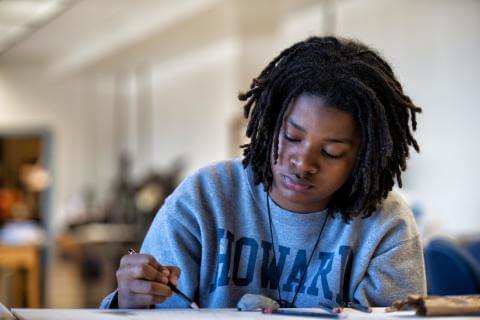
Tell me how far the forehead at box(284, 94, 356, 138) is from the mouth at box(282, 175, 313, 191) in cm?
9

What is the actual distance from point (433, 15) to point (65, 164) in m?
7.22

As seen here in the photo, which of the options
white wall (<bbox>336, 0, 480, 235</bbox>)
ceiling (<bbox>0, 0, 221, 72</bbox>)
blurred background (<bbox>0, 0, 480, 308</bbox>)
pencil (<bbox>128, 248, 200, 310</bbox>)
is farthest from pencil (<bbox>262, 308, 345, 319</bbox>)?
ceiling (<bbox>0, 0, 221, 72</bbox>)

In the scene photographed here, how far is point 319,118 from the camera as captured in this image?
1509mm

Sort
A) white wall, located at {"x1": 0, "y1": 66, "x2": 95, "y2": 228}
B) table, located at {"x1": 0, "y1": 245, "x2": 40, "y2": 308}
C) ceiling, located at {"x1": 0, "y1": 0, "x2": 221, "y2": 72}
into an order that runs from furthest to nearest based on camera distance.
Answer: white wall, located at {"x1": 0, "y1": 66, "x2": 95, "y2": 228}, ceiling, located at {"x1": 0, "y1": 0, "x2": 221, "y2": 72}, table, located at {"x1": 0, "y1": 245, "x2": 40, "y2": 308}

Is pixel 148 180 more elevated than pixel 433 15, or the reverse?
pixel 433 15

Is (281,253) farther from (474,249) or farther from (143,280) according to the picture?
(474,249)

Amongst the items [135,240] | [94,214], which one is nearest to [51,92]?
[94,214]

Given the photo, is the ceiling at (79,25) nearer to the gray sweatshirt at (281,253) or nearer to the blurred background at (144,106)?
the blurred background at (144,106)

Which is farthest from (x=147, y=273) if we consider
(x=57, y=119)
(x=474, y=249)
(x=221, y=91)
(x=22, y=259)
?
(x=57, y=119)

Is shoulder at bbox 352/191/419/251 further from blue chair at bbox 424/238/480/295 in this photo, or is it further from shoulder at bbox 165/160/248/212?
blue chair at bbox 424/238/480/295

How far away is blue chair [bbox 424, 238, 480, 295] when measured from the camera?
2.95m

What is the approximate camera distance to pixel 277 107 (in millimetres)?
1624

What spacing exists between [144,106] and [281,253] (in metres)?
11.8

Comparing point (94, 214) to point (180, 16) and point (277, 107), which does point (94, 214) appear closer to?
point (180, 16)
